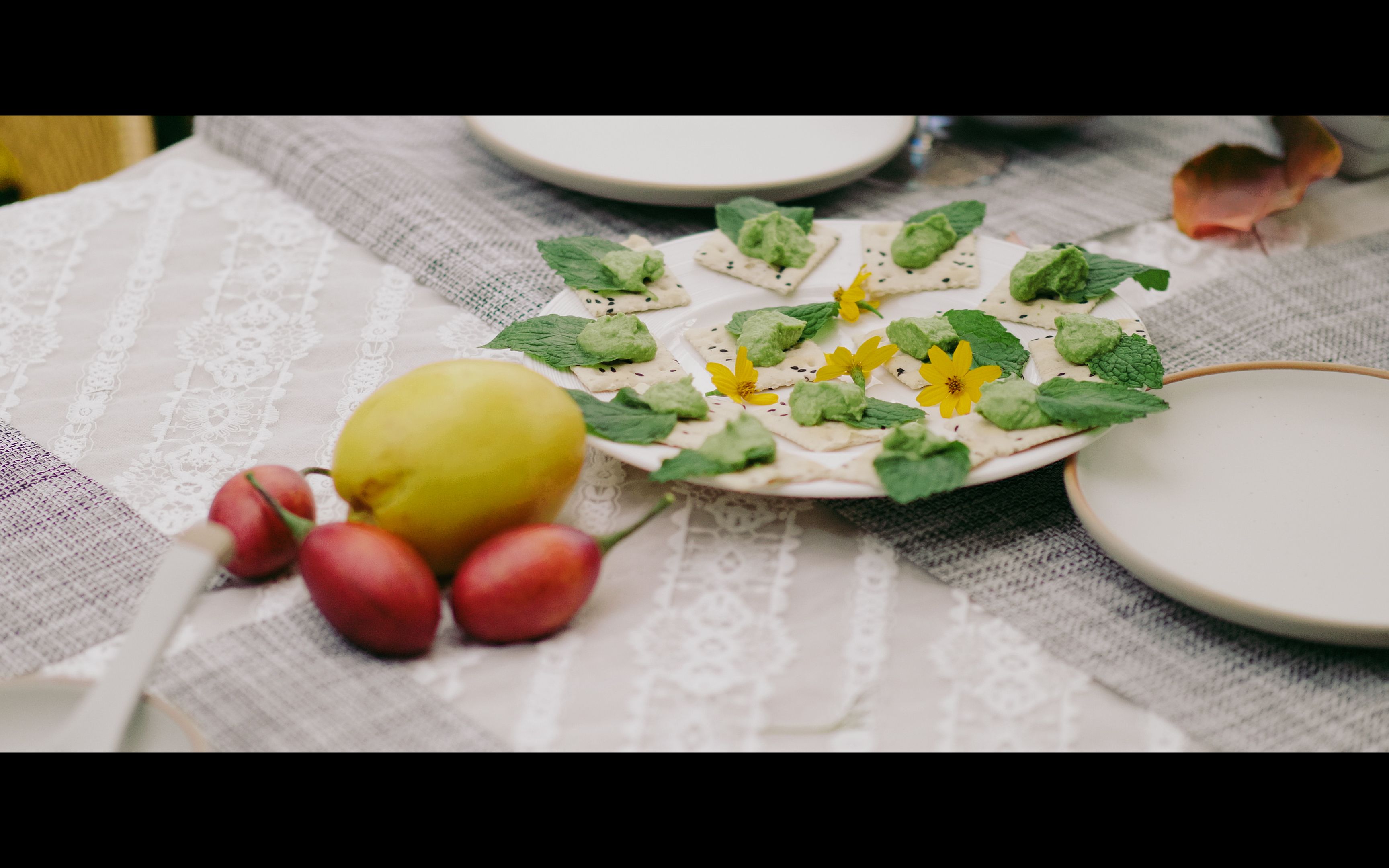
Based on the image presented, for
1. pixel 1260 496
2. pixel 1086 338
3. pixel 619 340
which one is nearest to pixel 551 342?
pixel 619 340

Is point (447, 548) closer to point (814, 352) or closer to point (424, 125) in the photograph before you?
point (814, 352)

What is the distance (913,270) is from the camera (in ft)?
3.88

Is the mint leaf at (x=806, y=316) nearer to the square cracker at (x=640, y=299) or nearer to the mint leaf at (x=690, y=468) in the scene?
the square cracker at (x=640, y=299)

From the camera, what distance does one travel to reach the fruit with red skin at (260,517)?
2.59ft

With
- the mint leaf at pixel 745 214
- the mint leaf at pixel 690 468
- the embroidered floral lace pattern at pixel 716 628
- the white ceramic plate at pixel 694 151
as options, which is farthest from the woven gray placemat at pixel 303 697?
the white ceramic plate at pixel 694 151

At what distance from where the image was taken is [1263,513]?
2.90 feet

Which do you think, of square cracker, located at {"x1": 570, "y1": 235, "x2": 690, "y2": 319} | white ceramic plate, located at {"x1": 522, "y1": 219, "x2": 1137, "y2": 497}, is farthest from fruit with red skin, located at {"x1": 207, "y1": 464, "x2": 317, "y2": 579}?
square cracker, located at {"x1": 570, "y1": 235, "x2": 690, "y2": 319}

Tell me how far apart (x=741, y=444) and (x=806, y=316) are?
0.93 ft

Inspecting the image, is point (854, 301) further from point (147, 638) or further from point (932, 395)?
point (147, 638)

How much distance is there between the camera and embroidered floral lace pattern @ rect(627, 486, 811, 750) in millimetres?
721

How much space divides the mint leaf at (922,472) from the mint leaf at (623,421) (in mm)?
180
